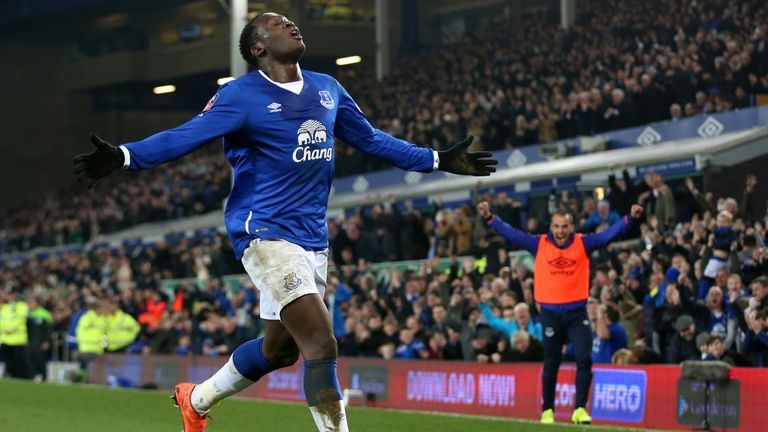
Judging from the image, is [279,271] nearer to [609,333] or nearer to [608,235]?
[608,235]

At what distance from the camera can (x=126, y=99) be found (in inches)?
2105

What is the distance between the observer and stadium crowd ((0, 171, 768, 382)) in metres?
13.6

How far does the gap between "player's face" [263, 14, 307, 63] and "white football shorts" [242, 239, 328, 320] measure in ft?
3.16

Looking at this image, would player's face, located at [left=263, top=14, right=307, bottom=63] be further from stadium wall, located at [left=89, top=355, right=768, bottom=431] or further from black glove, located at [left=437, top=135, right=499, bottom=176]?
stadium wall, located at [left=89, top=355, right=768, bottom=431]

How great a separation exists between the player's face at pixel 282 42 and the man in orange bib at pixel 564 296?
17.0 ft

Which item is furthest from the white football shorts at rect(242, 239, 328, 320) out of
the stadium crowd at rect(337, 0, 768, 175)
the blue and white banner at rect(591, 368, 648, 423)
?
the stadium crowd at rect(337, 0, 768, 175)

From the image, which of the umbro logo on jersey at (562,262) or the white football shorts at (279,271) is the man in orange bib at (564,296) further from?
the white football shorts at (279,271)

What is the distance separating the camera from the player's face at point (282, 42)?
677 centimetres

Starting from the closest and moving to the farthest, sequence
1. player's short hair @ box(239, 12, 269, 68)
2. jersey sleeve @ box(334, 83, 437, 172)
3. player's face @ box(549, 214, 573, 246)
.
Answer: player's short hair @ box(239, 12, 269, 68) < jersey sleeve @ box(334, 83, 437, 172) < player's face @ box(549, 214, 573, 246)

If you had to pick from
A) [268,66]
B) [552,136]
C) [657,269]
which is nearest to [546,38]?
[552,136]

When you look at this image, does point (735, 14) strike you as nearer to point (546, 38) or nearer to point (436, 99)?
point (546, 38)

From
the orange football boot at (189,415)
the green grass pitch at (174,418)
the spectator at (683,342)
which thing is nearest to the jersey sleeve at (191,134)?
the orange football boot at (189,415)

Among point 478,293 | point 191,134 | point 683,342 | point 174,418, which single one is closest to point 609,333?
point 683,342

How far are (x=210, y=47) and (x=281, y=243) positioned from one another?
40913 millimetres
